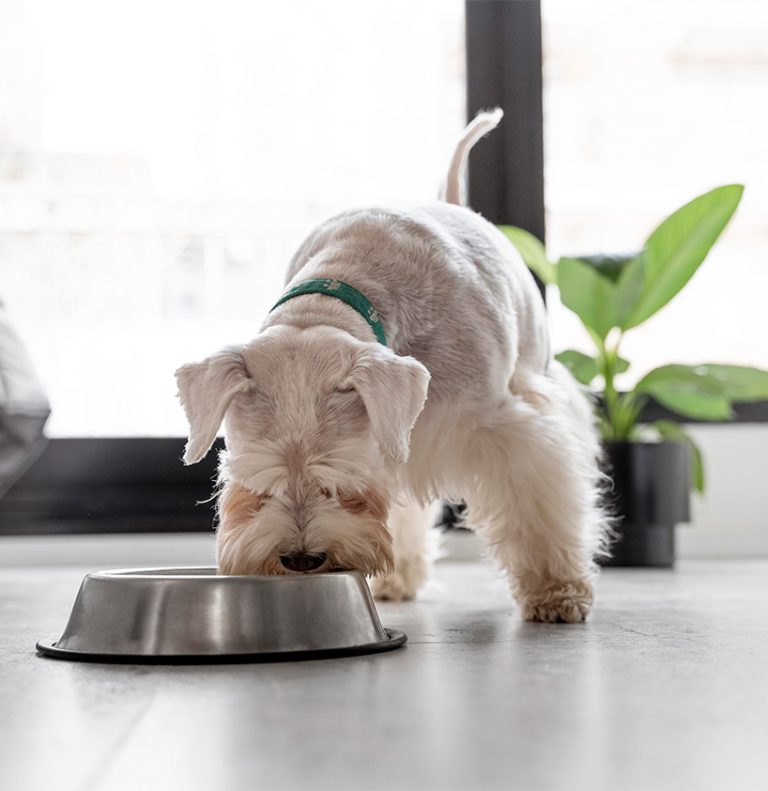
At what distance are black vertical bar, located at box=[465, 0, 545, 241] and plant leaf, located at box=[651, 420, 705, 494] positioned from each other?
102 cm

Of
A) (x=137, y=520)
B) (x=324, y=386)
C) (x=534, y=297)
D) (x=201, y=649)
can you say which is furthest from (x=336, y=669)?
(x=137, y=520)

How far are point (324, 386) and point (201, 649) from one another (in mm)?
483

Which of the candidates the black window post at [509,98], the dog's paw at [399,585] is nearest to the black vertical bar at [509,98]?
the black window post at [509,98]

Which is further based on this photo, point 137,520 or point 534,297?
point 137,520

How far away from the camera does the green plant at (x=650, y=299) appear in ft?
12.0

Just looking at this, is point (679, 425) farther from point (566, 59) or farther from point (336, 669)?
point (336, 669)

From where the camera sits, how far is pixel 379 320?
212cm

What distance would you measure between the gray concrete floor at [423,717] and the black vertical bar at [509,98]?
9.63 ft

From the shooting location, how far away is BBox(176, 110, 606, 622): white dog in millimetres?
1870

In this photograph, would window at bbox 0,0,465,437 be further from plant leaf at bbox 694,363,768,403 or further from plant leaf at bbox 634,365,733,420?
plant leaf at bbox 694,363,768,403

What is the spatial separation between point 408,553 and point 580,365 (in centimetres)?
131

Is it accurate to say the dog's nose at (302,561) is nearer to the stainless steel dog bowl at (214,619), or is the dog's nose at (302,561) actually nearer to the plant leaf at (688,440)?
the stainless steel dog bowl at (214,619)

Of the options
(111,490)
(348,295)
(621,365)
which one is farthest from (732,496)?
(348,295)

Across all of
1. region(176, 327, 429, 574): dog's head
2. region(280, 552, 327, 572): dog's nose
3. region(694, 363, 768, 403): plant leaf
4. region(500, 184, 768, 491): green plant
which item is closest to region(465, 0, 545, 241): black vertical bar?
region(500, 184, 768, 491): green plant
